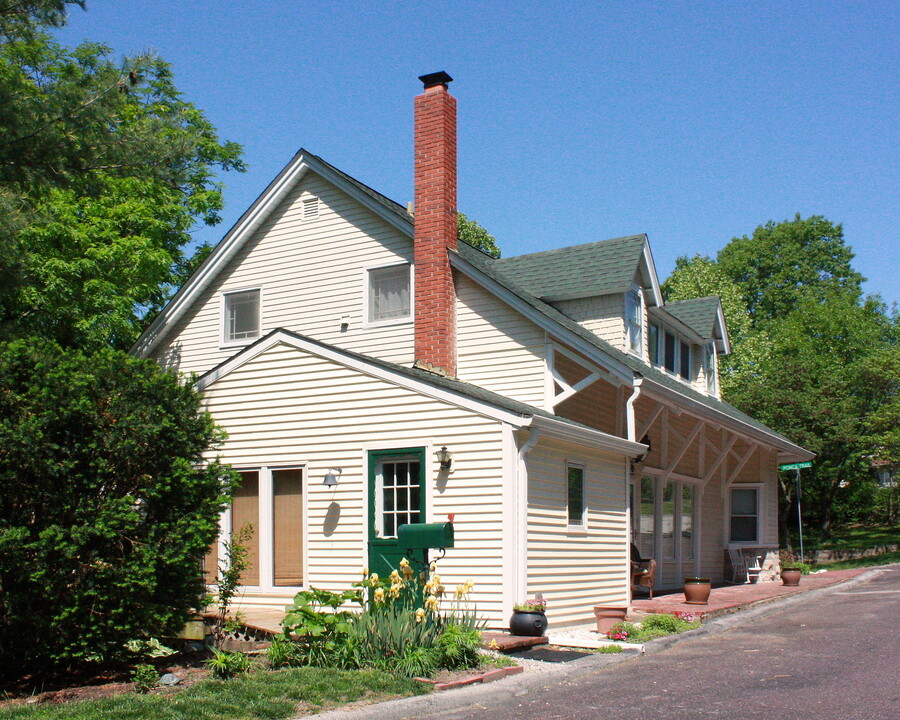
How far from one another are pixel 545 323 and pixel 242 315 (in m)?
6.61

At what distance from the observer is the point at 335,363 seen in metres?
13.6

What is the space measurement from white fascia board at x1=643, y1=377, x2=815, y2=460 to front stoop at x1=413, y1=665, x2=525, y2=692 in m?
6.10

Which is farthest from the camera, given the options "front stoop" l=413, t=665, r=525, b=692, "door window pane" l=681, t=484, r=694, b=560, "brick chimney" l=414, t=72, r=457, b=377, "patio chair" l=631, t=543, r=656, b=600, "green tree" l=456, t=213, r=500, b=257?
"green tree" l=456, t=213, r=500, b=257

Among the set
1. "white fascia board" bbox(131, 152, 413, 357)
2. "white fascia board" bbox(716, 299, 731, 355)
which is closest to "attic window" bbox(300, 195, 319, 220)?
"white fascia board" bbox(131, 152, 413, 357)

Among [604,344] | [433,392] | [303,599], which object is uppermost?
[604,344]

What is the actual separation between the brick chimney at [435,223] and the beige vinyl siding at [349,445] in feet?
8.23

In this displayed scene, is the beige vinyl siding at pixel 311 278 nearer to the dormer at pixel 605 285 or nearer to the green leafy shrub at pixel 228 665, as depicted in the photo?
the dormer at pixel 605 285

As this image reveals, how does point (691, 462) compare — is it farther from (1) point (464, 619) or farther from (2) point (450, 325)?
(1) point (464, 619)

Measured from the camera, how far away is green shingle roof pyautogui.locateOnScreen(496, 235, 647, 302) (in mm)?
17734

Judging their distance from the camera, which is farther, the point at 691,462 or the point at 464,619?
the point at 691,462

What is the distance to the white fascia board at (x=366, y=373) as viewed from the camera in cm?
1230

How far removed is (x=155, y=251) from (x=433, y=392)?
1355 cm

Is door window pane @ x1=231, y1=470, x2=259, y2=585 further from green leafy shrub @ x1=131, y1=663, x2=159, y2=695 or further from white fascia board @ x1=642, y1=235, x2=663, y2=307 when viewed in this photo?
white fascia board @ x1=642, y1=235, x2=663, y2=307

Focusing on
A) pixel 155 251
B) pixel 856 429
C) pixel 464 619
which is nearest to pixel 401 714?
pixel 464 619
